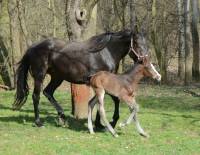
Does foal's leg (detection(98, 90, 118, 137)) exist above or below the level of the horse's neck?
below

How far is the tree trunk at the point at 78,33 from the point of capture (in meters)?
13.0

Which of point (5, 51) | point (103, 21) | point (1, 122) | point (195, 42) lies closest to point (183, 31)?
point (195, 42)

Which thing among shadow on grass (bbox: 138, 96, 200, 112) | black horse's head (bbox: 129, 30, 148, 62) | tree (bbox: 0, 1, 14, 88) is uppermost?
black horse's head (bbox: 129, 30, 148, 62)

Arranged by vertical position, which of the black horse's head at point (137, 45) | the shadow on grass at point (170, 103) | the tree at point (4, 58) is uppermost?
the black horse's head at point (137, 45)

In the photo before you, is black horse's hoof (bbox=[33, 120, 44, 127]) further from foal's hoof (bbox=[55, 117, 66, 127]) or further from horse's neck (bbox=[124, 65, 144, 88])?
horse's neck (bbox=[124, 65, 144, 88])

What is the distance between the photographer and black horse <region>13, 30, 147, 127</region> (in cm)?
1101

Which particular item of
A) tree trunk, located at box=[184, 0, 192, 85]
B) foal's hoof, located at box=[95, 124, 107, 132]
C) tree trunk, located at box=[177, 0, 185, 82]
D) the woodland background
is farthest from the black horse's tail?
tree trunk, located at box=[177, 0, 185, 82]

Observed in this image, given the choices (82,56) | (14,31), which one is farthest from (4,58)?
(82,56)

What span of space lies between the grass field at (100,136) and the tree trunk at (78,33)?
37 centimetres

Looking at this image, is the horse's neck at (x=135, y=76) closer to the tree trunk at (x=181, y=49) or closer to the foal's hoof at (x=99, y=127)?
the foal's hoof at (x=99, y=127)

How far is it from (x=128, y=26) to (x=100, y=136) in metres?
21.1

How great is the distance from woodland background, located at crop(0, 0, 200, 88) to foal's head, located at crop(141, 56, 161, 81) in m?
12.8

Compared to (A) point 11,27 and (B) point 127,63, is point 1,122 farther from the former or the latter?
(B) point 127,63

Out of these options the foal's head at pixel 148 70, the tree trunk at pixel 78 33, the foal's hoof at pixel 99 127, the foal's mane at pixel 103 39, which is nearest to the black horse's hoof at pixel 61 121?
the foal's hoof at pixel 99 127
